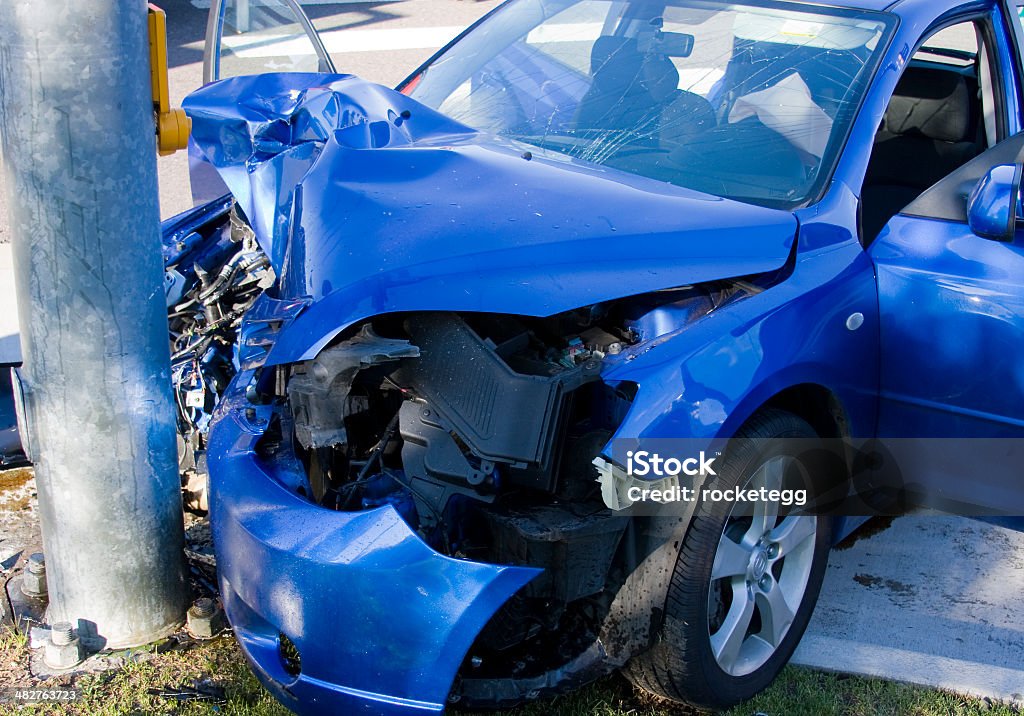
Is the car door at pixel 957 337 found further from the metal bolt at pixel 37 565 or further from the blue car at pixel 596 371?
the metal bolt at pixel 37 565

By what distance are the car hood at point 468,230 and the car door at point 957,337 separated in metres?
0.44

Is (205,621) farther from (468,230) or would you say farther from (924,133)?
(924,133)

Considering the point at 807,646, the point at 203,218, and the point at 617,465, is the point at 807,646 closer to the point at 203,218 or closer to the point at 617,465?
the point at 617,465

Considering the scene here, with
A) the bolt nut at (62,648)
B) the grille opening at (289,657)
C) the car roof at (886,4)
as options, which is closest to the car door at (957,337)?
the car roof at (886,4)

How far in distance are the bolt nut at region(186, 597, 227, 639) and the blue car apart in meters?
0.28

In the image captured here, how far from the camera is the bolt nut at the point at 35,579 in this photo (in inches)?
130

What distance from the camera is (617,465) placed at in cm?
246

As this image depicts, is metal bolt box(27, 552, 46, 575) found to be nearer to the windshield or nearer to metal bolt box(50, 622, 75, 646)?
metal bolt box(50, 622, 75, 646)

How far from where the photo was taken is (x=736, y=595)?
9.41 feet

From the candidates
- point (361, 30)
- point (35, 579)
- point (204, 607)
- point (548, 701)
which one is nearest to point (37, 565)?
point (35, 579)

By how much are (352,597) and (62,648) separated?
1095 millimetres

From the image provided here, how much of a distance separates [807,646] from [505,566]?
1.32 meters

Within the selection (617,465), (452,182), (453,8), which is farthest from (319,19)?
(617,465)

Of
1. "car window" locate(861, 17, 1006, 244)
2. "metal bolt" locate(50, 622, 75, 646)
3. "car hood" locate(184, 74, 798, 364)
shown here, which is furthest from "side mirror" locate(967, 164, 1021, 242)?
"metal bolt" locate(50, 622, 75, 646)
